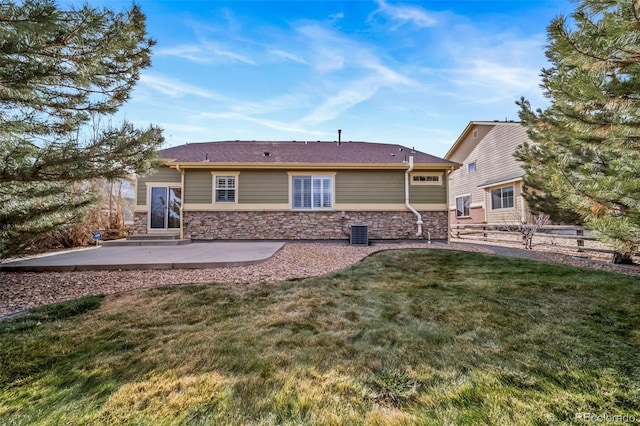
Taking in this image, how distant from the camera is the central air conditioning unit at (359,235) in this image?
9258 millimetres

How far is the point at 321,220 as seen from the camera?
1020 centimetres

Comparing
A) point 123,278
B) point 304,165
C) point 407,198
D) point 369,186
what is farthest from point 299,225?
point 123,278

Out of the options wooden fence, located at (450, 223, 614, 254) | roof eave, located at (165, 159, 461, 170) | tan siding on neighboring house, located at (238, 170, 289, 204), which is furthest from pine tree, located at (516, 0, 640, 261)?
tan siding on neighboring house, located at (238, 170, 289, 204)

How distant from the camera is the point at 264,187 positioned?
10188mm

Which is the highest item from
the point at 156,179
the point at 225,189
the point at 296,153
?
the point at 296,153

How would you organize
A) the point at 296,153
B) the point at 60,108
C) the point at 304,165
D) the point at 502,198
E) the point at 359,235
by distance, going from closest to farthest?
the point at 60,108, the point at 359,235, the point at 304,165, the point at 296,153, the point at 502,198

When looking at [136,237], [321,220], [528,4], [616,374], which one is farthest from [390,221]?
[136,237]

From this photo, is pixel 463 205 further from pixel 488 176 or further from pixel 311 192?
pixel 311 192

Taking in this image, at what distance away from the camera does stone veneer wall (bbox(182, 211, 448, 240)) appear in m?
10.1

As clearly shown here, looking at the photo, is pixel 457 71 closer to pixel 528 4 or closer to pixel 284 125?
A: pixel 528 4

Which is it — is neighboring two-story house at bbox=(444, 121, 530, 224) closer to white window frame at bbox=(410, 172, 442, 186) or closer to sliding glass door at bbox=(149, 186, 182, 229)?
white window frame at bbox=(410, 172, 442, 186)

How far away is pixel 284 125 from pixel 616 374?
13694 mm

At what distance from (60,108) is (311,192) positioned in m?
7.50

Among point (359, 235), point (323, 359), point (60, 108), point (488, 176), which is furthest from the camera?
point (488, 176)
